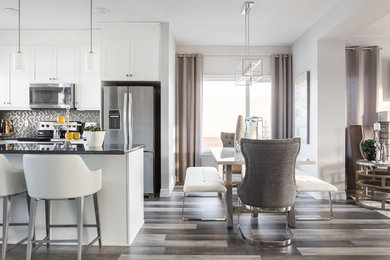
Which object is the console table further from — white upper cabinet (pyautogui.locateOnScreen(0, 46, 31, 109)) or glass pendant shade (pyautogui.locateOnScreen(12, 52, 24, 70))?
white upper cabinet (pyautogui.locateOnScreen(0, 46, 31, 109))

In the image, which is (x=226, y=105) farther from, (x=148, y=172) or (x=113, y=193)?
(x=113, y=193)

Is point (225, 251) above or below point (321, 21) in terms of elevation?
below

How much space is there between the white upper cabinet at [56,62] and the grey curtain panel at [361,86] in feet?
14.9

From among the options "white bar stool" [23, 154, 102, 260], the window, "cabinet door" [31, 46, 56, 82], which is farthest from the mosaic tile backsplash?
"white bar stool" [23, 154, 102, 260]

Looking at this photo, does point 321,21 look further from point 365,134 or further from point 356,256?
point 356,256

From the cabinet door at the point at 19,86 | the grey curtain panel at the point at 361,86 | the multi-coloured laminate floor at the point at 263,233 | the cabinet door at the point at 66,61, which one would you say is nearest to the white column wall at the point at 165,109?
the multi-coloured laminate floor at the point at 263,233

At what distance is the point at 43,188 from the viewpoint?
2.14m

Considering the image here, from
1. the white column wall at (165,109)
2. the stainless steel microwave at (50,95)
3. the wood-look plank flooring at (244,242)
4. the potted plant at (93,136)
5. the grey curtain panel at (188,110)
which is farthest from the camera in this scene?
the grey curtain panel at (188,110)

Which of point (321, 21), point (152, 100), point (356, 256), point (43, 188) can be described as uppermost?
point (321, 21)

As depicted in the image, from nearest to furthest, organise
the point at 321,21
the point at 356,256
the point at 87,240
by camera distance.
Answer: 1. the point at 356,256
2. the point at 87,240
3. the point at 321,21

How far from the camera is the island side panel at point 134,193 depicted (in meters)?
2.68

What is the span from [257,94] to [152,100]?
2.34 metres

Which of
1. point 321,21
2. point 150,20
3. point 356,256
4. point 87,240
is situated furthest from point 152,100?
point 356,256

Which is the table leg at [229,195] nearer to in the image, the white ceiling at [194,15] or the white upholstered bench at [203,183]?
the white upholstered bench at [203,183]
